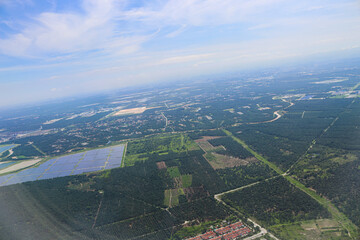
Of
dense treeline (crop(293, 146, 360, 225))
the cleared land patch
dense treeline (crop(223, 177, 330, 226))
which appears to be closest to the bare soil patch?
dense treeline (crop(223, 177, 330, 226))

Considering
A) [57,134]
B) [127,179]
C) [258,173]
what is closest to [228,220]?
[258,173]

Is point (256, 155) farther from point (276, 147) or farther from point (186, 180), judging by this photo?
point (186, 180)

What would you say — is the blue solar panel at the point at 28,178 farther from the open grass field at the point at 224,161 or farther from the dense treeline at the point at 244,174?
→ the dense treeline at the point at 244,174

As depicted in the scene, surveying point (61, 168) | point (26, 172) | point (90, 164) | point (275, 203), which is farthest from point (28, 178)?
point (275, 203)

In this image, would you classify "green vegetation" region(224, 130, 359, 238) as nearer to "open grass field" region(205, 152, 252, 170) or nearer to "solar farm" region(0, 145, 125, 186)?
"open grass field" region(205, 152, 252, 170)

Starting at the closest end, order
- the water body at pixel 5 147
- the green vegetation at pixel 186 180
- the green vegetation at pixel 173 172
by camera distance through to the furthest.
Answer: the green vegetation at pixel 186 180 → the green vegetation at pixel 173 172 → the water body at pixel 5 147

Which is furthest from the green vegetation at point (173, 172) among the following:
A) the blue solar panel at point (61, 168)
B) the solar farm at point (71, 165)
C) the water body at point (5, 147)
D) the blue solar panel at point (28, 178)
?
the water body at point (5, 147)

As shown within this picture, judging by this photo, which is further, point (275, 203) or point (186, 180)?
point (186, 180)
